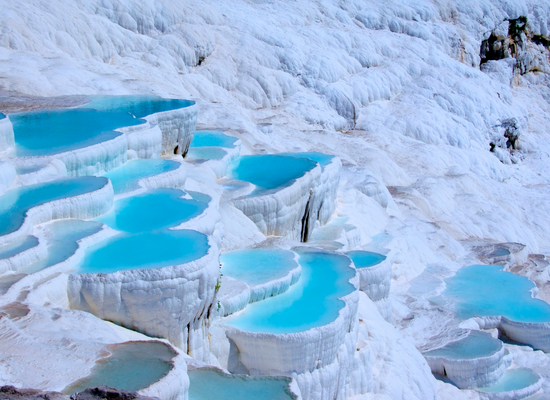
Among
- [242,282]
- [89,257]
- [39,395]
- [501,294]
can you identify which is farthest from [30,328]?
[501,294]

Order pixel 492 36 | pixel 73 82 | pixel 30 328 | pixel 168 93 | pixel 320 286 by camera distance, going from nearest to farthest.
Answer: pixel 30 328
pixel 320 286
pixel 73 82
pixel 168 93
pixel 492 36

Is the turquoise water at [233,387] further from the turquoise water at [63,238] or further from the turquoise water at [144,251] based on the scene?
the turquoise water at [63,238]

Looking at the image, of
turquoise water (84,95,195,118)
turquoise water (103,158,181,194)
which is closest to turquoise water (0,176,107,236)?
turquoise water (103,158,181,194)

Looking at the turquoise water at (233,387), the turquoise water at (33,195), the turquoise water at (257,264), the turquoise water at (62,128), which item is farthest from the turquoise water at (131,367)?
the turquoise water at (62,128)

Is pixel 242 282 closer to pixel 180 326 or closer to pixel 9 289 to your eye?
pixel 180 326

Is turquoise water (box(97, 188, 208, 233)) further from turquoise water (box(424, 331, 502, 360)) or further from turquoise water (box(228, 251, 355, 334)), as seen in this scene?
turquoise water (box(424, 331, 502, 360))

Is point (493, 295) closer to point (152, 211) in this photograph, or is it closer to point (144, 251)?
point (152, 211)
